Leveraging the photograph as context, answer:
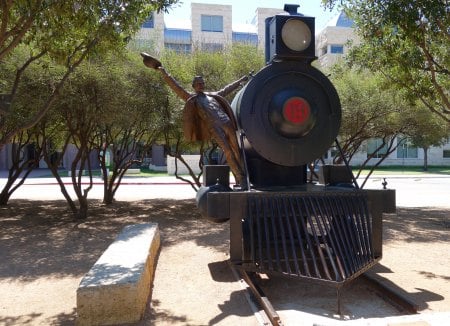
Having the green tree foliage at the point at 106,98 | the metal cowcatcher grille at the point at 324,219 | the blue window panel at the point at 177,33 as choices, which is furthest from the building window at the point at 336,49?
the metal cowcatcher grille at the point at 324,219

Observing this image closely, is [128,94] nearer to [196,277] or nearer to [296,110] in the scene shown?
[196,277]

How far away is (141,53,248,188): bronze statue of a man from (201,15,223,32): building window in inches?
1512

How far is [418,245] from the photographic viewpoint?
303 inches

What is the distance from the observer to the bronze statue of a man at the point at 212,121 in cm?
539

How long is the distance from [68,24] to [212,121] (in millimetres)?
3478

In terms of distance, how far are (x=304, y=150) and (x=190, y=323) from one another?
2534 mm

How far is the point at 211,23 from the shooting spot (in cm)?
4228

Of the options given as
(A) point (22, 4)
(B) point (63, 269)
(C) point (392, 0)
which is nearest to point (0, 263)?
A: (B) point (63, 269)

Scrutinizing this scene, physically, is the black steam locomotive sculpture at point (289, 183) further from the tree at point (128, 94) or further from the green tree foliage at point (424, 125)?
the green tree foliage at point (424, 125)

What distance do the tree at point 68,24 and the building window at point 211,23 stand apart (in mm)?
36238

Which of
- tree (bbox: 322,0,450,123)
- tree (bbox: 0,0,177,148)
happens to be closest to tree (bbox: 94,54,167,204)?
tree (bbox: 0,0,177,148)

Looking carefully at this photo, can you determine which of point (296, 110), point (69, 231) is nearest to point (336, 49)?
point (69, 231)

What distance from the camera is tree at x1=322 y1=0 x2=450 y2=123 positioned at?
7.61 metres

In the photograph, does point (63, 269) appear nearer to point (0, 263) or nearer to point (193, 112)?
point (0, 263)
